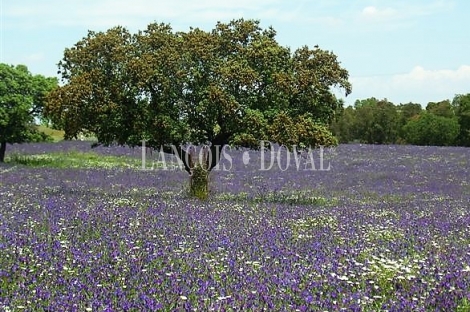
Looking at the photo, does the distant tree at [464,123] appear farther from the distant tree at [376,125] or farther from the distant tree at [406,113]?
the distant tree at [376,125]

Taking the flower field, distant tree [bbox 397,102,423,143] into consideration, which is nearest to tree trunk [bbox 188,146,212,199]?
the flower field

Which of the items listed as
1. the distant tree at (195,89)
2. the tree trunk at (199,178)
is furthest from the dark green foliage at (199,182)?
the distant tree at (195,89)

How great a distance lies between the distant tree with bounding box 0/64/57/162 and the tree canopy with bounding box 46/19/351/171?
55.1ft

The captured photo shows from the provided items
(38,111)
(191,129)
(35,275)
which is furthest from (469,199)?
(38,111)

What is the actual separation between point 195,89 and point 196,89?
1.7 inches

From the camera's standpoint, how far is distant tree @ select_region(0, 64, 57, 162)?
32719 mm

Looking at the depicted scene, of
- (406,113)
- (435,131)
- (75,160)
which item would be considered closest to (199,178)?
(75,160)

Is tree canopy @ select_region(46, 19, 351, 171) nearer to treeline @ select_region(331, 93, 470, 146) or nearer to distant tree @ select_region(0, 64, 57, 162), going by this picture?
distant tree @ select_region(0, 64, 57, 162)

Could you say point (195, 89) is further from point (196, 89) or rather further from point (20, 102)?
point (20, 102)

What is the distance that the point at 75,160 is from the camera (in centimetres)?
3844

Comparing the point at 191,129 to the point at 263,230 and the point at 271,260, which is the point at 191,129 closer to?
the point at 263,230

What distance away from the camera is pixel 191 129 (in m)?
16.9

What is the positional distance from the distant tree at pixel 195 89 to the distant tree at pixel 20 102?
1676 cm

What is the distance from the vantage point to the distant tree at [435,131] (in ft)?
234
